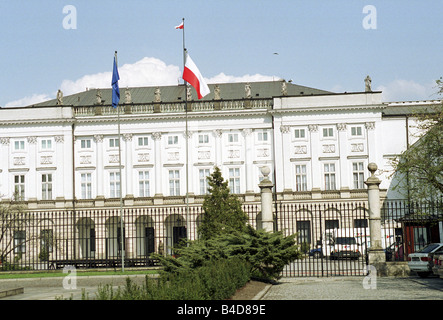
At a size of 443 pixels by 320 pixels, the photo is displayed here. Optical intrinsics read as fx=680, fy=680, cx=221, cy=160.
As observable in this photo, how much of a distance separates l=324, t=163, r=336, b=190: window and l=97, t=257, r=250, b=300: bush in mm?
42141

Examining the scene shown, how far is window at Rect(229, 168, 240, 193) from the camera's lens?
65.5m

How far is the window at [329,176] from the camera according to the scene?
212 feet

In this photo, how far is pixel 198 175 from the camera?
65.8 meters

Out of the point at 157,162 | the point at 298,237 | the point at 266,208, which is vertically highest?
the point at 157,162

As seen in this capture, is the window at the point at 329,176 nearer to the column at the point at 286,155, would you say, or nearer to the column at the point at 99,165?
the column at the point at 286,155

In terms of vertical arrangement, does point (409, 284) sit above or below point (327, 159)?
below

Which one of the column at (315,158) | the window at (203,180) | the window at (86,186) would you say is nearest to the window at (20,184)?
the window at (86,186)

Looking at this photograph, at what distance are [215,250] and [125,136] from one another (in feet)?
144

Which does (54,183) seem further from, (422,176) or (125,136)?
(422,176)

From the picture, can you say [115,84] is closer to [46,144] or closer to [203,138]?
[203,138]

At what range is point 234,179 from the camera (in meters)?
65.7

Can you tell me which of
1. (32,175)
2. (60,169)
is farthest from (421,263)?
(32,175)

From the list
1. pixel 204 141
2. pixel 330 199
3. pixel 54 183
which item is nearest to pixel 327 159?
pixel 330 199

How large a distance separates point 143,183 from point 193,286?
51.7 metres
